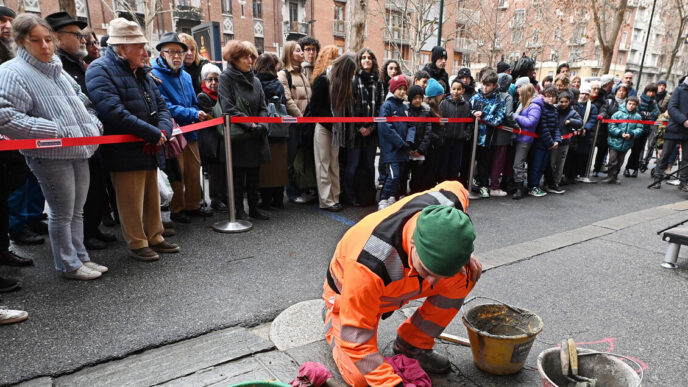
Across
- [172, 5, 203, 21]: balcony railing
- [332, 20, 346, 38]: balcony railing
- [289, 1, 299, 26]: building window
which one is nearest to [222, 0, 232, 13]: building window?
[172, 5, 203, 21]: balcony railing

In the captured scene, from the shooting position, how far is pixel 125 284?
10.8ft

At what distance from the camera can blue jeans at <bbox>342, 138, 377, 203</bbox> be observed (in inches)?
223

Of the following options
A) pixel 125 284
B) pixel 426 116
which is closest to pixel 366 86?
pixel 426 116

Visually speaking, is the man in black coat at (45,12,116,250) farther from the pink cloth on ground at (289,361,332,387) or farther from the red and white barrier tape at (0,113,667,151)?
the pink cloth on ground at (289,361,332,387)

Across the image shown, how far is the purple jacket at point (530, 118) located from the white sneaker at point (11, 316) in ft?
21.4

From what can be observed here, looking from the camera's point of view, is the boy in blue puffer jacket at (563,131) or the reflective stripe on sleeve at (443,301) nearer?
the reflective stripe on sleeve at (443,301)

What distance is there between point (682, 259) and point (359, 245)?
4042 mm

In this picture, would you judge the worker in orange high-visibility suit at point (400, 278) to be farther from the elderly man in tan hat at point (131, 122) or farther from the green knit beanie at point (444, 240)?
Result: the elderly man in tan hat at point (131, 122)

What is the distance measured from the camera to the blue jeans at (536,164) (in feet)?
22.4

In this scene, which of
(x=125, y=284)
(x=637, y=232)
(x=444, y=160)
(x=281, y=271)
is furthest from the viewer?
(x=444, y=160)

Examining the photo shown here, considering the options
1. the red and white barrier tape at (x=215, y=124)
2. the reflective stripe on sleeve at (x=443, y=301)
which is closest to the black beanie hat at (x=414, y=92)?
the red and white barrier tape at (x=215, y=124)

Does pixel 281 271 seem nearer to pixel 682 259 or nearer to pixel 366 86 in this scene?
pixel 366 86

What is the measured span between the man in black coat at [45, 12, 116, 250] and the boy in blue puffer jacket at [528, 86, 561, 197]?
6.19 metres

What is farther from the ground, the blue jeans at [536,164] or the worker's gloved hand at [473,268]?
the worker's gloved hand at [473,268]
